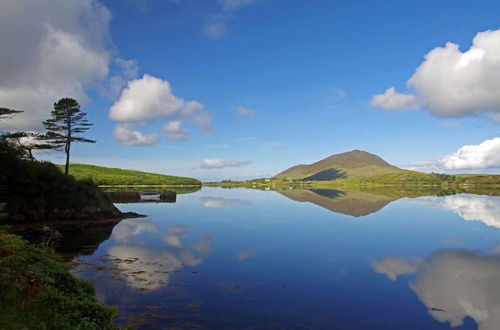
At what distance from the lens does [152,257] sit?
75.9ft

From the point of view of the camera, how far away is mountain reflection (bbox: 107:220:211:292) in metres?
17.6

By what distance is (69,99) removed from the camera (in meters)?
55.5

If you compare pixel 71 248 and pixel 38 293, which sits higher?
pixel 38 293

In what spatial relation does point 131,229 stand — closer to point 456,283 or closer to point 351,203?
point 456,283

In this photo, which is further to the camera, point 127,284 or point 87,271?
point 87,271

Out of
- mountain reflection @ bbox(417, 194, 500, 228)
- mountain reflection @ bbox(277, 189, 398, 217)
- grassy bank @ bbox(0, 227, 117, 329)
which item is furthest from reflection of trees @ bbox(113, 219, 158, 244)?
mountain reflection @ bbox(417, 194, 500, 228)

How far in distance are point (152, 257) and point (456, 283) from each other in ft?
60.9

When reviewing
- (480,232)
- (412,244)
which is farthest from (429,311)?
(480,232)

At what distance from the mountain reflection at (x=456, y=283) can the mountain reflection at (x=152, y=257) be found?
12413 mm

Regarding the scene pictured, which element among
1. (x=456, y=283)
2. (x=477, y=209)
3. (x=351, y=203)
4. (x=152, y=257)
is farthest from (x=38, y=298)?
(x=351, y=203)

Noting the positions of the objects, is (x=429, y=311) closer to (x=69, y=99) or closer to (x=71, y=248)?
(x=71, y=248)

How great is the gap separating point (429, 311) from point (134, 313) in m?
12.0

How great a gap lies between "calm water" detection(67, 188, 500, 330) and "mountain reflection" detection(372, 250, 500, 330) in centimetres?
6

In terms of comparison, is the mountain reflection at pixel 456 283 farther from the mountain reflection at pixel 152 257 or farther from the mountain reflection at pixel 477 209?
the mountain reflection at pixel 477 209
